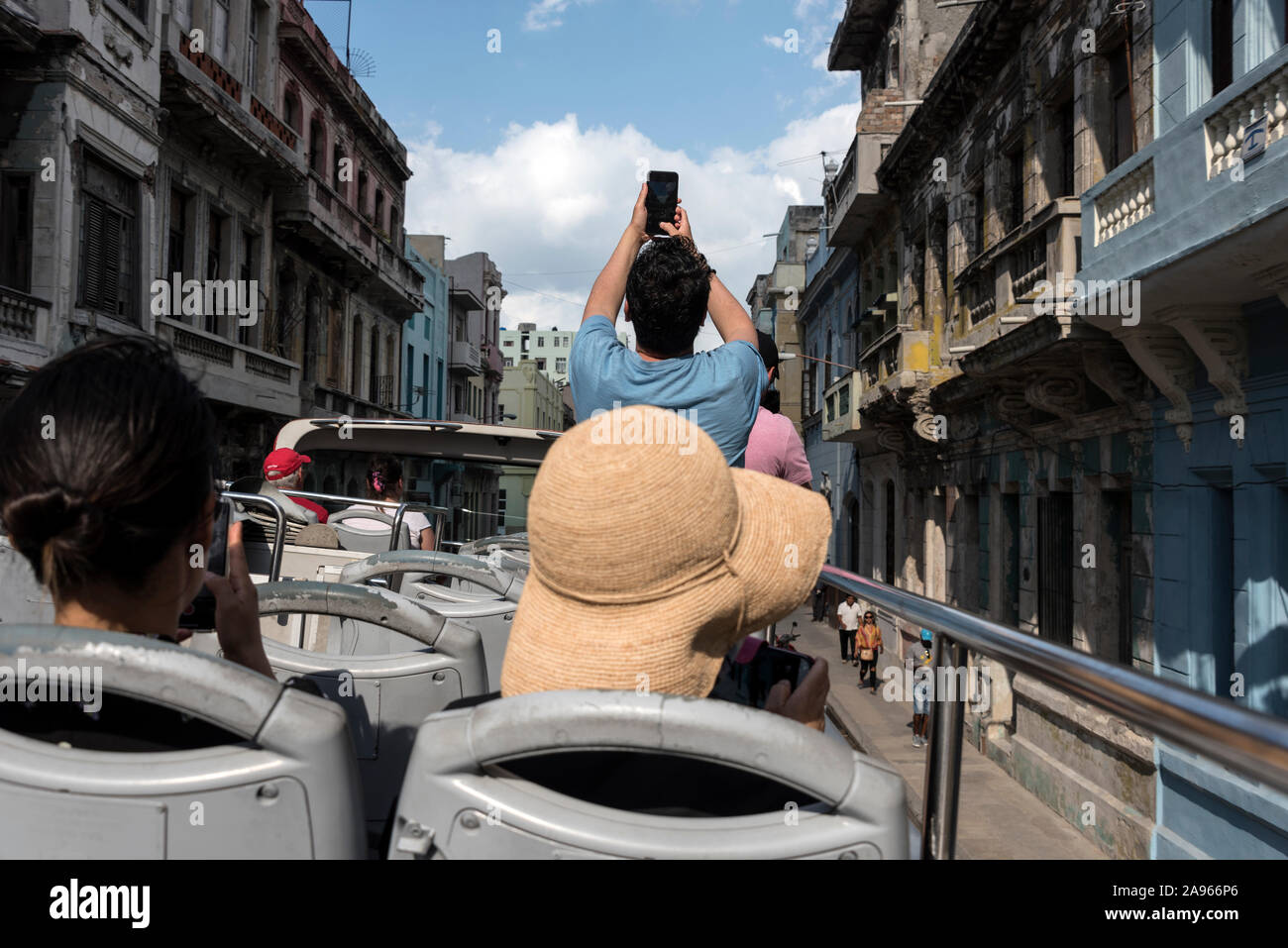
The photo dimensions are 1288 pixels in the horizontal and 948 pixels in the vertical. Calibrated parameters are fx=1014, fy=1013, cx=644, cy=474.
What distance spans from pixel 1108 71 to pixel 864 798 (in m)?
12.9

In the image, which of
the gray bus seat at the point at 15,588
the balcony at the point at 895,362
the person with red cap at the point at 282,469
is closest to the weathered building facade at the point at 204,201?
the person with red cap at the point at 282,469

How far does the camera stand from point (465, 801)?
131cm

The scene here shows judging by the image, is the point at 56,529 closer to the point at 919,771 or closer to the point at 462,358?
the point at 919,771

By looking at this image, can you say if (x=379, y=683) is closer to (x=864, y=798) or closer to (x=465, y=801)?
(x=465, y=801)

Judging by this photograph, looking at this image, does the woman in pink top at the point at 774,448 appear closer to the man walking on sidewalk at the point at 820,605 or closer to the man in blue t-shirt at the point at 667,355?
the man in blue t-shirt at the point at 667,355

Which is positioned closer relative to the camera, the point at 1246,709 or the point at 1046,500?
the point at 1246,709

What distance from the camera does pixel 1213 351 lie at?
30.0ft

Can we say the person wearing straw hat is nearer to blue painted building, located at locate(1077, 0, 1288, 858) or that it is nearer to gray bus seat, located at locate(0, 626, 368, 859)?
gray bus seat, located at locate(0, 626, 368, 859)

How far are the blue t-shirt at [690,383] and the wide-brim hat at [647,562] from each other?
2.47 ft

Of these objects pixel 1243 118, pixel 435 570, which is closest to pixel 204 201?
pixel 1243 118

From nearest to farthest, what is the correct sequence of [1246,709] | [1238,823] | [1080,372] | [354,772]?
1. [1246,709]
2. [354,772]
3. [1238,823]
4. [1080,372]
